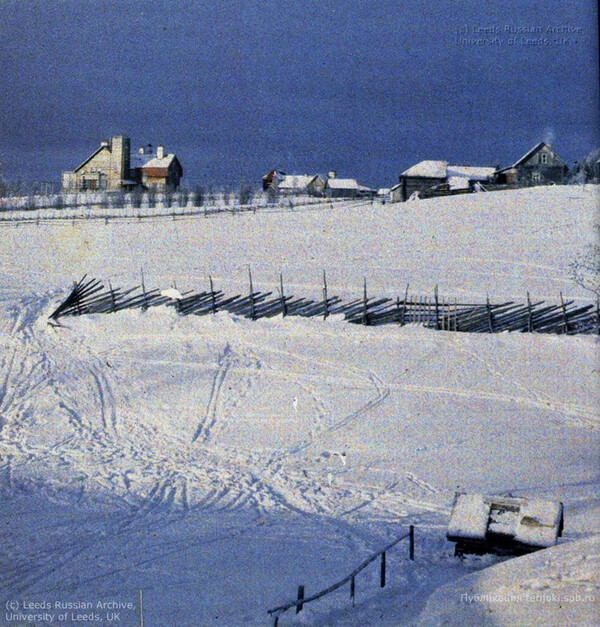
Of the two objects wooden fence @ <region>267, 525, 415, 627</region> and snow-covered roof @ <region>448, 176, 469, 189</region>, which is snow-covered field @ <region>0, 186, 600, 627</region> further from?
snow-covered roof @ <region>448, 176, 469, 189</region>

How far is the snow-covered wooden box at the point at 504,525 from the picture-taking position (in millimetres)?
9430

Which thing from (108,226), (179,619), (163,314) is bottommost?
(179,619)

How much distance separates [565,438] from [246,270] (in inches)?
727

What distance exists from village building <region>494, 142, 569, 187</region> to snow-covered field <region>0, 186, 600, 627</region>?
2227 cm

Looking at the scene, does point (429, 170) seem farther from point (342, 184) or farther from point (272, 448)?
point (272, 448)

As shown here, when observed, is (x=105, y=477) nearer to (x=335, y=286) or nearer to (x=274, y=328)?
(x=274, y=328)

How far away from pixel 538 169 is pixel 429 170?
7.32 m

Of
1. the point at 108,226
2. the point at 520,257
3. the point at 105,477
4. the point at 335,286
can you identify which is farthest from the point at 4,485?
the point at 108,226

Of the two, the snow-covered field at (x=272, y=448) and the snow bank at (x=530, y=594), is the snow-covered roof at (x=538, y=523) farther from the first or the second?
the snow bank at (x=530, y=594)

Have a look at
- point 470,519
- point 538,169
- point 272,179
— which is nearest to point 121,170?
point 272,179

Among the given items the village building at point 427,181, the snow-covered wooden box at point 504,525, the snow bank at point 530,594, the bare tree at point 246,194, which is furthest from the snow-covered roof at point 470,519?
the village building at point 427,181

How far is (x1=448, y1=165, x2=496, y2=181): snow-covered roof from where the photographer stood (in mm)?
56844

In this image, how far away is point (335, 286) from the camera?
2866cm

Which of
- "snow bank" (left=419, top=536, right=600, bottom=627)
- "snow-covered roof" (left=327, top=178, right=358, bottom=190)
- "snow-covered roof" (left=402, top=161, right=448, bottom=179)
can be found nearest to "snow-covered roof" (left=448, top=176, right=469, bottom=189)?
"snow-covered roof" (left=402, top=161, right=448, bottom=179)
